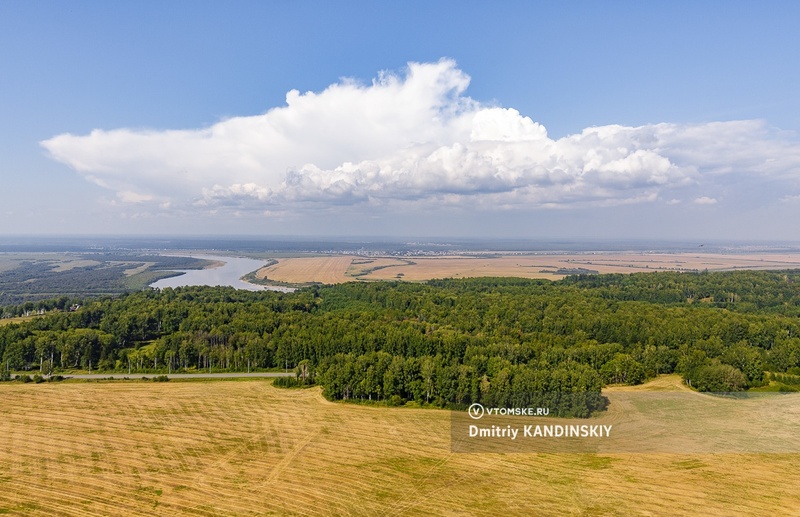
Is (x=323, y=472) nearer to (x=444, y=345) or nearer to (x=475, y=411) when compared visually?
(x=475, y=411)

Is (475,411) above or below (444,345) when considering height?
below

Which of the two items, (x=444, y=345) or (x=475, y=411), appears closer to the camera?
(x=475, y=411)

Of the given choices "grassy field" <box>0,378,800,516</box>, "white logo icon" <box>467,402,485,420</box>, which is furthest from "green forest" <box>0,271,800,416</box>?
"grassy field" <box>0,378,800,516</box>

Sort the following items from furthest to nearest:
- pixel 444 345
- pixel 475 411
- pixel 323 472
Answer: pixel 444 345 < pixel 475 411 < pixel 323 472

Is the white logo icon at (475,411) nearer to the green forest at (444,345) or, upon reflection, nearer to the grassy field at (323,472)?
the green forest at (444,345)

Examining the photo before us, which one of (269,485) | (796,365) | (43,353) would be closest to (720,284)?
(796,365)

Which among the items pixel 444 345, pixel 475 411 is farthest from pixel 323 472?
pixel 444 345

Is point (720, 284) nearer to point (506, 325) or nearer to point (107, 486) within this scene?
point (506, 325)
